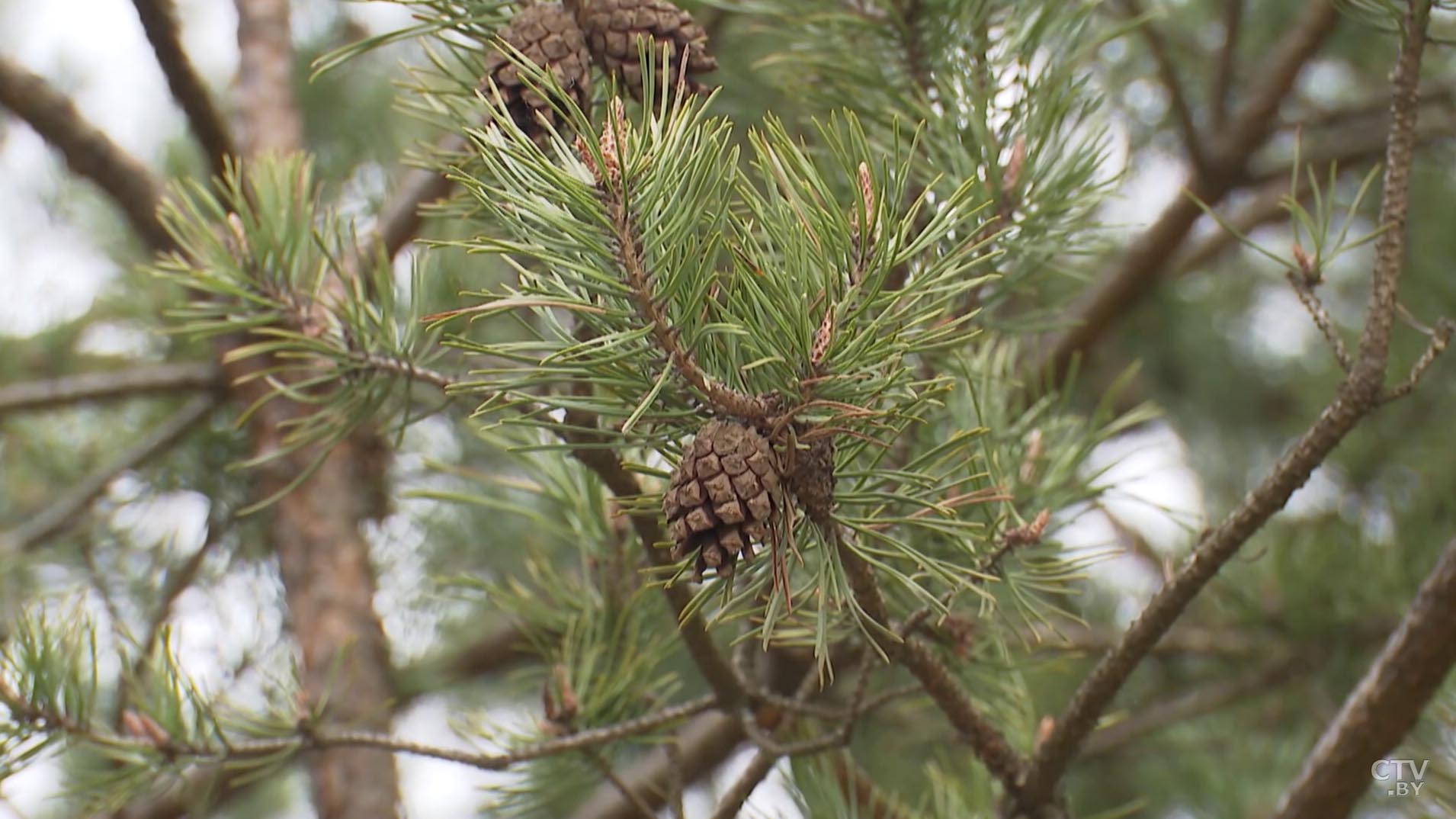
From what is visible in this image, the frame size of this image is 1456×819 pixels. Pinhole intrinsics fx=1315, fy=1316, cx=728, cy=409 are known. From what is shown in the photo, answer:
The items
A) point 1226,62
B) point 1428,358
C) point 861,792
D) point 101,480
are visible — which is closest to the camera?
point 1428,358

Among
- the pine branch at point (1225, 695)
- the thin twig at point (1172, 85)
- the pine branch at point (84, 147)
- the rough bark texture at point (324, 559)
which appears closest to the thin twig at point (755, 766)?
the rough bark texture at point (324, 559)

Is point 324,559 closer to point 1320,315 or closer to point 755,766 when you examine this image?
point 755,766

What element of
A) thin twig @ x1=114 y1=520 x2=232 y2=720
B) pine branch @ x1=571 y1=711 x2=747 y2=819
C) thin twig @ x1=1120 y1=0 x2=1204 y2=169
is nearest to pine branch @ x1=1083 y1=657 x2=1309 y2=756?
pine branch @ x1=571 y1=711 x2=747 y2=819

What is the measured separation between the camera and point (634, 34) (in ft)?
1.44

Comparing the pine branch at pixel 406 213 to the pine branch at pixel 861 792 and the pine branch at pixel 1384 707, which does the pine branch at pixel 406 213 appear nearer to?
the pine branch at pixel 861 792

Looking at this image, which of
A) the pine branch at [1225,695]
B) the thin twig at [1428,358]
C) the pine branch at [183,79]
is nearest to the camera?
the thin twig at [1428,358]

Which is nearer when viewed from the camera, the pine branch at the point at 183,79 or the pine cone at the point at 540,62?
the pine cone at the point at 540,62

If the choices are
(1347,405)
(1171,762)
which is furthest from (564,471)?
(1171,762)

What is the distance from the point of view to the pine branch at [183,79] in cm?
88

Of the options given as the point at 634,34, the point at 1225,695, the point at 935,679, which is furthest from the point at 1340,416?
the point at 1225,695

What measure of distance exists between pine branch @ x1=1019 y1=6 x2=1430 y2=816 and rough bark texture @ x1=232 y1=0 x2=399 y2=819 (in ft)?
1.75

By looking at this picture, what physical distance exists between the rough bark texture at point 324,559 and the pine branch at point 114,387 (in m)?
0.06

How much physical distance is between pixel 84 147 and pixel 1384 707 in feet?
2.98

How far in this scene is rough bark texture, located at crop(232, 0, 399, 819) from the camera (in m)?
0.91
